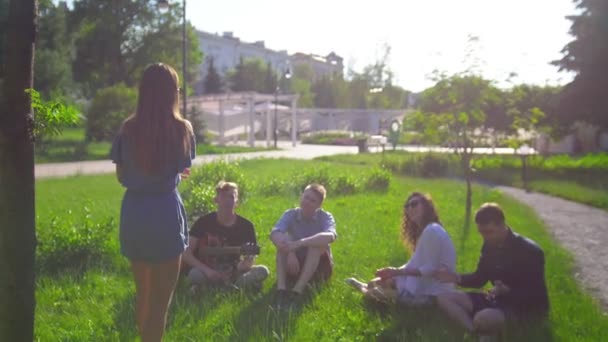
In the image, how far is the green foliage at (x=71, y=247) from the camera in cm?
620

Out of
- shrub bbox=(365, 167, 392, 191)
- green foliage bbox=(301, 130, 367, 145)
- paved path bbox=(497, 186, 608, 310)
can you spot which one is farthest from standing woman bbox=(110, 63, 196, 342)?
green foliage bbox=(301, 130, 367, 145)

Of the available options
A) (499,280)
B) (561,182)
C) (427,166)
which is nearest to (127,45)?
(427,166)

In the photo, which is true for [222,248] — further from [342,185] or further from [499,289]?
[342,185]

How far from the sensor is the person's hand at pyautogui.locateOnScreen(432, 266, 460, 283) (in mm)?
4379

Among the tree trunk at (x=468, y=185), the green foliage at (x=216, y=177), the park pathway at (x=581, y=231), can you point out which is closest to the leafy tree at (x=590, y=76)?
the park pathway at (x=581, y=231)

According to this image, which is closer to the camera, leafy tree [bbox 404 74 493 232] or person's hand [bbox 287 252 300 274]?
person's hand [bbox 287 252 300 274]

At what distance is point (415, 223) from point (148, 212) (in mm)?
2578

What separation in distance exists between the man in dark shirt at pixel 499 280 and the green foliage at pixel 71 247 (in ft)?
12.6

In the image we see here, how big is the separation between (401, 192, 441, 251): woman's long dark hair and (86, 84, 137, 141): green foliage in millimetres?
27807

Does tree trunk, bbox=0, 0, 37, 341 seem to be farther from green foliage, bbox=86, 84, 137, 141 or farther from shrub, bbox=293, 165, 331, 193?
green foliage, bbox=86, 84, 137, 141

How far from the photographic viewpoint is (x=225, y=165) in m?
12.0

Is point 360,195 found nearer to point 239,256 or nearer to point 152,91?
point 239,256

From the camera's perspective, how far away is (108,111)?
103ft

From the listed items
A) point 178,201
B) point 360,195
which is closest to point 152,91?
point 178,201
